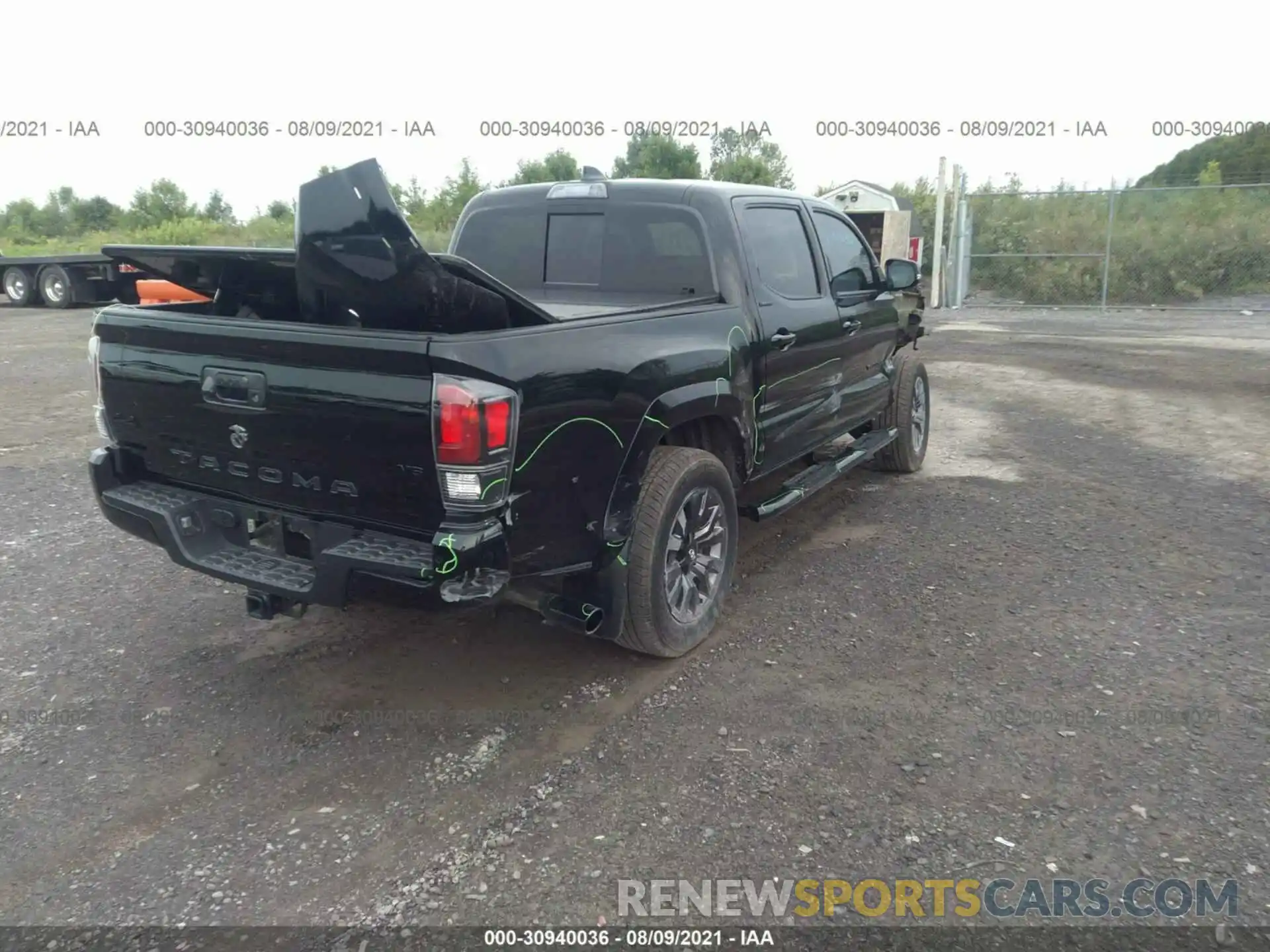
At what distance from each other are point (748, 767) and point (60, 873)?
205cm

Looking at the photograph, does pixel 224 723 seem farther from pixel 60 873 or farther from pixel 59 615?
pixel 59 615

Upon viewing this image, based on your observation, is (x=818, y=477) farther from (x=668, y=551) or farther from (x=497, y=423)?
(x=497, y=423)

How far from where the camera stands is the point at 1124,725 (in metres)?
3.40

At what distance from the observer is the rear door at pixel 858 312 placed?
536 centimetres

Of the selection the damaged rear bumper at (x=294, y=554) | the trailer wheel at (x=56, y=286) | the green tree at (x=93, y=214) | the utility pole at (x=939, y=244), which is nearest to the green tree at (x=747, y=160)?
the utility pole at (x=939, y=244)

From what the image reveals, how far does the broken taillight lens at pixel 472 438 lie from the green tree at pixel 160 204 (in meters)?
44.7

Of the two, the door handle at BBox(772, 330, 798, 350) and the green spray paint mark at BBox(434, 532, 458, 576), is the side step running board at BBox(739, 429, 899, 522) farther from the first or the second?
the green spray paint mark at BBox(434, 532, 458, 576)

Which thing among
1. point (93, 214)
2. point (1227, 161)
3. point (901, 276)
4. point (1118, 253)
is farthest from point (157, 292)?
point (93, 214)

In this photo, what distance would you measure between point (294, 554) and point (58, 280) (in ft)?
67.2

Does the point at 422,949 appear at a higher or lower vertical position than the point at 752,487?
lower

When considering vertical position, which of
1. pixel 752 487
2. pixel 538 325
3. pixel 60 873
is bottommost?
pixel 60 873

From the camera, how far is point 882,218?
62.3 ft

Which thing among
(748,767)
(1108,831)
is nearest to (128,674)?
(748,767)

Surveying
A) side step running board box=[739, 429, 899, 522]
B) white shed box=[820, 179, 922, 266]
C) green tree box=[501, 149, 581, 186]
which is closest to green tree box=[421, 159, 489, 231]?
green tree box=[501, 149, 581, 186]
